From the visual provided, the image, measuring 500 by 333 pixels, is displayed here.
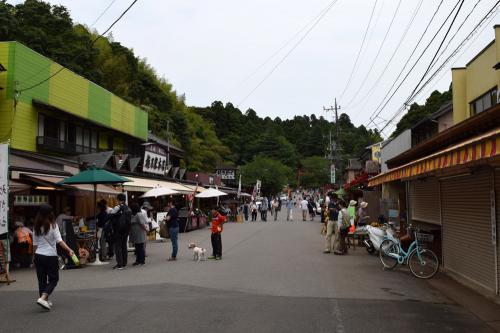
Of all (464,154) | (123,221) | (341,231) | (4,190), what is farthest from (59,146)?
(464,154)

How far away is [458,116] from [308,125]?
377 feet

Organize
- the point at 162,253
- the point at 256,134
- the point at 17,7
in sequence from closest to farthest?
the point at 162,253 < the point at 17,7 < the point at 256,134

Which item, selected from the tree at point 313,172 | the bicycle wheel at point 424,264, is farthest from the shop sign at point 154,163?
the tree at point 313,172

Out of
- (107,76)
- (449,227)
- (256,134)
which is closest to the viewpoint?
(449,227)

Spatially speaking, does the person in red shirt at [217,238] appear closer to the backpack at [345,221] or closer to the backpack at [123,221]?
the backpack at [123,221]

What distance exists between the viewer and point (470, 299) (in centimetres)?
895

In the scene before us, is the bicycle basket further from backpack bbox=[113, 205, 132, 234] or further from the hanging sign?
the hanging sign

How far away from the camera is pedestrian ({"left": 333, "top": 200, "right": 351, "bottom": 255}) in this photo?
1606cm

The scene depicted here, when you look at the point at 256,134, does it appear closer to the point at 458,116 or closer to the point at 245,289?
the point at 458,116

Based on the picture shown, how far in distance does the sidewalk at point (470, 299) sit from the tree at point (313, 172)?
91.8 m

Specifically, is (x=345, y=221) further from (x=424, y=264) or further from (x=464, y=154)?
(x=464, y=154)

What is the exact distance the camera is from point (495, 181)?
30.8 ft

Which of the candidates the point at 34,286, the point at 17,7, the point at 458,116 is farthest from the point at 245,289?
the point at 17,7

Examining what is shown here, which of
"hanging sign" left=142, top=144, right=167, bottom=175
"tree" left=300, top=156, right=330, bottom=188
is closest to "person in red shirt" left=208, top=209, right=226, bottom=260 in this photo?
"hanging sign" left=142, top=144, right=167, bottom=175
